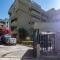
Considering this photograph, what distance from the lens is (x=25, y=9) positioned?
122 feet

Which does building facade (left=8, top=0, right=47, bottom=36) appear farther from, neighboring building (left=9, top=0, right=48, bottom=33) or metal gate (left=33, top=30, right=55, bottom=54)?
metal gate (left=33, top=30, right=55, bottom=54)

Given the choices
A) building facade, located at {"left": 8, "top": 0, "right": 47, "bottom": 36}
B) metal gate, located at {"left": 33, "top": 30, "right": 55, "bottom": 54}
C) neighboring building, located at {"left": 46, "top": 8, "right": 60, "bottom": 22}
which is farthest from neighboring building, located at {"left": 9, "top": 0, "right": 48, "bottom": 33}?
metal gate, located at {"left": 33, "top": 30, "right": 55, "bottom": 54}

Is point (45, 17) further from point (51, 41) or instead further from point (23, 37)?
point (51, 41)

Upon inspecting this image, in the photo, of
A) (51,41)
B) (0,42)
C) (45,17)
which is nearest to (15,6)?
(45,17)

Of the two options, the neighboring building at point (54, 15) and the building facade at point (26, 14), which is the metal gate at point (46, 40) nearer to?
the neighboring building at point (54, 15)

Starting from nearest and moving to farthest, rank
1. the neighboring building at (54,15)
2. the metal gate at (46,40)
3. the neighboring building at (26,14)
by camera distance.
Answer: the metal gate at (46,40)
the neighboring building at (54,15)
the neighboring building at (26,14)

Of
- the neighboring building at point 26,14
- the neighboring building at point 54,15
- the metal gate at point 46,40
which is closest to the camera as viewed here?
the metal gate at point 46,40

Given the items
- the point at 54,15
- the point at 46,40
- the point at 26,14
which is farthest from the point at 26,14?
the point at 46,40

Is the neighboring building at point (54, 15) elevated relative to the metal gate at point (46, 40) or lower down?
elevated

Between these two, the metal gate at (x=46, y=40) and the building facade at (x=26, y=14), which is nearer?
the metal gate at (x=46, y=40)

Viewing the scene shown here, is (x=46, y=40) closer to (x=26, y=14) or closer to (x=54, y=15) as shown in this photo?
(x=54, y=15)

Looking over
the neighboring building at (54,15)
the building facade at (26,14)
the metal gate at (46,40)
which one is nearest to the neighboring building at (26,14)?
the building facade at (26,14)

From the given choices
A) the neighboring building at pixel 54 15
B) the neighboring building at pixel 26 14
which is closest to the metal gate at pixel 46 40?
→ the neighboring building at pixel 54 15

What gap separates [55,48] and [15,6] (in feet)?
83.6
